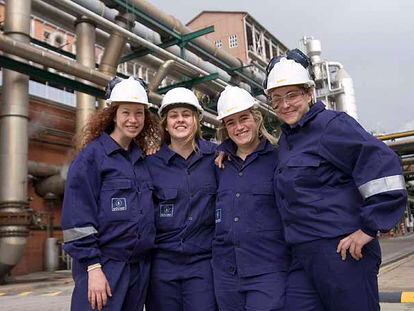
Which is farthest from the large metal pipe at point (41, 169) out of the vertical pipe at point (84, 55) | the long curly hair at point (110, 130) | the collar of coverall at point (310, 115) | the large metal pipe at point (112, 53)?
the collar of coverall at point (310, 115)

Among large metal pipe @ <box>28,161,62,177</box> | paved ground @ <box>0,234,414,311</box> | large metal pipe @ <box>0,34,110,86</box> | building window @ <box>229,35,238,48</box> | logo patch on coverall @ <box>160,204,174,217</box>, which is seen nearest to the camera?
logo patch on coverall @ <box>160,204,174,217</box>

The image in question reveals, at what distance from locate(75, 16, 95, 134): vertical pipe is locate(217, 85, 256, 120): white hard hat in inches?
420

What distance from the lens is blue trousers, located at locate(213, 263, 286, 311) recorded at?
8.04ft

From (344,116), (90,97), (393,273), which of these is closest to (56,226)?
(90,97)

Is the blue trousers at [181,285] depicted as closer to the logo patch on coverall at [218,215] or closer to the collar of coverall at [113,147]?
A: the logo patch on coverall at [218,215]

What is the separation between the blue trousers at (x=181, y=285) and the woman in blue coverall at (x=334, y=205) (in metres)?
0.54

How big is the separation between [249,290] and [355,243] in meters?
0.71

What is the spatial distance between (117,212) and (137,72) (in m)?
18.3

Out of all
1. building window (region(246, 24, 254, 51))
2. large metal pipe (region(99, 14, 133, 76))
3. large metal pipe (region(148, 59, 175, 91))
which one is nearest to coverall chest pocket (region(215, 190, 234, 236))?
large metal pipe (region(99, 14, 133, 76))

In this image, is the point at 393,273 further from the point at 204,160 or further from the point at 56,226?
the point at 56,226

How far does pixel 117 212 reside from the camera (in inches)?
103

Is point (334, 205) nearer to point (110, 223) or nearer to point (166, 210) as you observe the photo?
point (166, 210)

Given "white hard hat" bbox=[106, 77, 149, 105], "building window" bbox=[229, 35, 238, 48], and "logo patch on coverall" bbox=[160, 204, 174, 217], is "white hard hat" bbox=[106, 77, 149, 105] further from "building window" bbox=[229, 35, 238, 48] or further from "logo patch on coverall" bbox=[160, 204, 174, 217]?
"building window" bbox=[229, 35, 238, 48]

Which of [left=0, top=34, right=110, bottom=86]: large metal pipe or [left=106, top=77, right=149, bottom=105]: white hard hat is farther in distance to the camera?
[left=0, top=34, right=110, bottom=86]: large metal pipe
